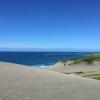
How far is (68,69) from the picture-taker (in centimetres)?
5584

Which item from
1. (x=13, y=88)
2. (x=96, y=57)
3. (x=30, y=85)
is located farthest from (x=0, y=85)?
(x=96, y=57)

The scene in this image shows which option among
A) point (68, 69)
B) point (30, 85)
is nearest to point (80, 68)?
point (68, 69)

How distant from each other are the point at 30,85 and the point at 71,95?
2752 millimetres

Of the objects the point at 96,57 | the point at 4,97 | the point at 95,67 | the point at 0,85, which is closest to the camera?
the point at 4,97

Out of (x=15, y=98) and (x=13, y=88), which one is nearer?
(x=15, y=98)

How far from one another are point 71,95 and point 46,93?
1321 millimetres

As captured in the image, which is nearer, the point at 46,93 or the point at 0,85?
the point at 46,93

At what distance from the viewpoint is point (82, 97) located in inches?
465

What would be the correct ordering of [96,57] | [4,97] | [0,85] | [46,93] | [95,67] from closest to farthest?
[4,97]
[46,93]
[0,85]
[95,67]
[96,57]

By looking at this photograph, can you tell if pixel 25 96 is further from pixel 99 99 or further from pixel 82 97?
pixel 99 99

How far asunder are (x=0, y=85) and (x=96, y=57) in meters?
46.7

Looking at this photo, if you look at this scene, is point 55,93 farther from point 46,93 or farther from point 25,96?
point 25,96

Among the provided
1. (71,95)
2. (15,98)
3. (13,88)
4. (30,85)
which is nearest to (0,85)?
(13,88)

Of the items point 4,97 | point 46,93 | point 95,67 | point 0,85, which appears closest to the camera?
point 4,97
